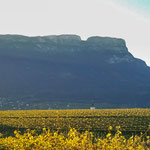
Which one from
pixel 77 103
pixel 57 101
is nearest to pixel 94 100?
pixel 77 103

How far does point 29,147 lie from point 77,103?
179827 mm

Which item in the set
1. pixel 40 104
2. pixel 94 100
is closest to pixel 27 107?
pixel 40 104

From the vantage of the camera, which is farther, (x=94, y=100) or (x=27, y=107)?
(x=94, y=100)

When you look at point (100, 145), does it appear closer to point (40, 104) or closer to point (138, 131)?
point (138, 131)

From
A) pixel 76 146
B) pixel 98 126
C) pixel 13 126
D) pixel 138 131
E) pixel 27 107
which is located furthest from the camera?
pixel 27 107

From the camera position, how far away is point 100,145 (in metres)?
11.0

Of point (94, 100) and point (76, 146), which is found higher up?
point (94, 100)

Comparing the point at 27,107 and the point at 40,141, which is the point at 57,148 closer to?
the point at 40,141

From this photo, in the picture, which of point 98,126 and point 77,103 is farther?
point 77,103

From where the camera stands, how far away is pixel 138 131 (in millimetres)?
32094

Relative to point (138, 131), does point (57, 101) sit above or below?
above

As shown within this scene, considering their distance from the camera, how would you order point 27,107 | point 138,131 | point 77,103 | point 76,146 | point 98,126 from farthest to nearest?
point 77,103 → point 27,107 → point 98,126 → point 138,131 → point 76,146

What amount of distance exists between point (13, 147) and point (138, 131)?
76.6ft

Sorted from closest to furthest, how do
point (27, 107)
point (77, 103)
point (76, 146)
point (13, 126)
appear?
point (76, 146) < point (13, 126) < point (27, 107) < point (77, 103)
